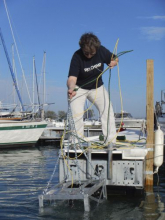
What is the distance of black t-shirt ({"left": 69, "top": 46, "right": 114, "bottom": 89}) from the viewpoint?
6.43 meters

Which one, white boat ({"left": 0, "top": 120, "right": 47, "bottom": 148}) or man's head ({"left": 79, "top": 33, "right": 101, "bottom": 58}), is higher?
man's head ({"left": 79, "top": 33, "right": 101, "bottom": 58})

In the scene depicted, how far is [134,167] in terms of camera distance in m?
6.22

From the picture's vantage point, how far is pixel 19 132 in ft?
66.0

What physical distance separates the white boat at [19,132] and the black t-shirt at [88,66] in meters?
13.4

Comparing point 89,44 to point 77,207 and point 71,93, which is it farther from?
point 77,207

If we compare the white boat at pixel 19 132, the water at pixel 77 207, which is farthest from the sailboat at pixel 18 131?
the water at pixel 77 207

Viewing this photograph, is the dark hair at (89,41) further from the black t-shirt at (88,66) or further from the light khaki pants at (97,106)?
the light khaki pants at (97,106)

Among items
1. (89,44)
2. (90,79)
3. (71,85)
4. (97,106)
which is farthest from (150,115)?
(89,44)

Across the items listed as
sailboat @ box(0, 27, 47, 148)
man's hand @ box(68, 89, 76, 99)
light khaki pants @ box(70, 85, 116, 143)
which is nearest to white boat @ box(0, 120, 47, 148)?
sailboat @ box(0, 27, 47, 148)

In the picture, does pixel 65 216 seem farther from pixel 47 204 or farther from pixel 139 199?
pixel 139 199

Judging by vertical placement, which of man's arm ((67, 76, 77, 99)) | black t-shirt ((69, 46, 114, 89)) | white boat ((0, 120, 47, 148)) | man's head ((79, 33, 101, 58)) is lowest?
white boat ((0, 120, 47, 148))

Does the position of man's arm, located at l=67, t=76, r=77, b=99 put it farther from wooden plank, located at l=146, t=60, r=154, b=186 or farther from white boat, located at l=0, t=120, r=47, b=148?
white boat, located at l=0, t=120, r=47, b=148

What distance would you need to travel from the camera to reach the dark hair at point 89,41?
244 inches

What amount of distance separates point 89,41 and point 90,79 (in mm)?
794
